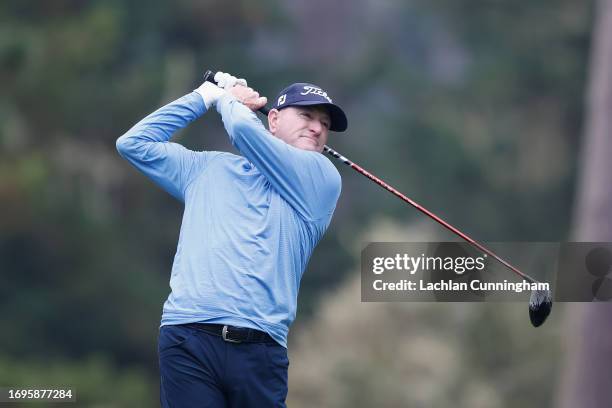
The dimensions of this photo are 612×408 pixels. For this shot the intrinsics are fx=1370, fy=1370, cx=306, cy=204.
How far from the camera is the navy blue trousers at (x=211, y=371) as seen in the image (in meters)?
4.79

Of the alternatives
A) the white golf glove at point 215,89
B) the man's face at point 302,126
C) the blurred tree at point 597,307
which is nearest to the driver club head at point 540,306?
the man's face at point 302,126

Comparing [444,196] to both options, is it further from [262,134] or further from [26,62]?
[262,134]

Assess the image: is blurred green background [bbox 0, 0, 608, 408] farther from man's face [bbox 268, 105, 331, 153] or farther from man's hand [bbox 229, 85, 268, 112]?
man's face [bbox 268, 105, 331, 153]

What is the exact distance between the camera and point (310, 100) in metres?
5.10

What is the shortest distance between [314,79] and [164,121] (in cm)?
1976

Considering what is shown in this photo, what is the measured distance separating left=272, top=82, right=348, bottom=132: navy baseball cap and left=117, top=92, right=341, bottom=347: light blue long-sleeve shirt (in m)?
0.19

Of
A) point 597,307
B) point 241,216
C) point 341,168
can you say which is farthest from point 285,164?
point 341,168

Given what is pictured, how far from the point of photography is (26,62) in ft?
60.6

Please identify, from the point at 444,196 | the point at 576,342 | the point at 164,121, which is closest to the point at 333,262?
the point at 444,196

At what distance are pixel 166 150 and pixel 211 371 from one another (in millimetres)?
894

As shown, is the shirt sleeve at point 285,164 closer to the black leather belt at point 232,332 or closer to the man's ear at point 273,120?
the man's ear at point 273,120

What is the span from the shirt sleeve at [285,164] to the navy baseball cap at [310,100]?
0.18 meters

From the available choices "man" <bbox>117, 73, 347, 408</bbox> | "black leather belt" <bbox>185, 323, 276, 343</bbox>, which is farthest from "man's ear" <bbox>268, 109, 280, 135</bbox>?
"black leather belt" <bbox>185, 323, 276, 343</bbox>

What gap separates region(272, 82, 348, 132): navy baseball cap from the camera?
510 centimetres
